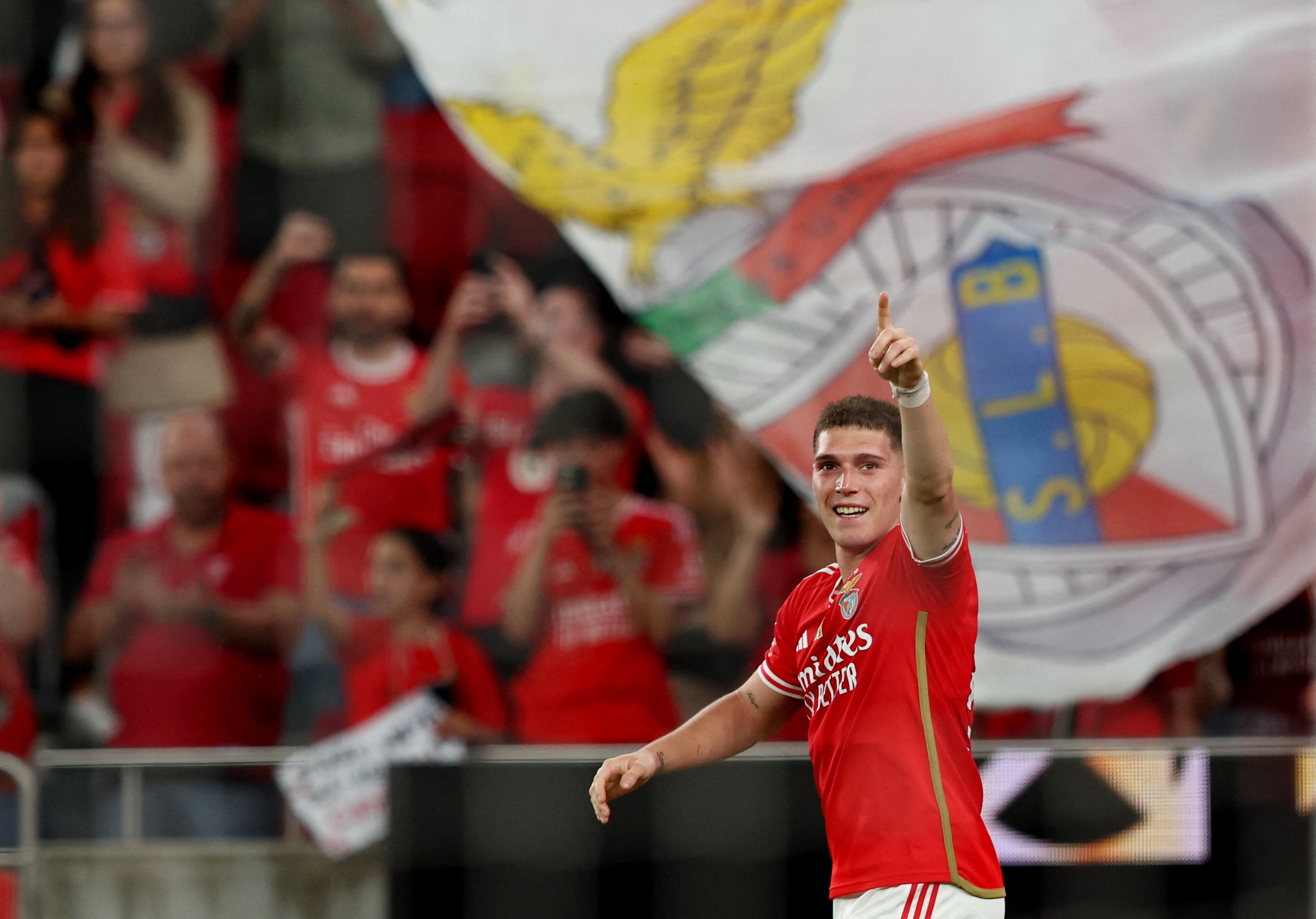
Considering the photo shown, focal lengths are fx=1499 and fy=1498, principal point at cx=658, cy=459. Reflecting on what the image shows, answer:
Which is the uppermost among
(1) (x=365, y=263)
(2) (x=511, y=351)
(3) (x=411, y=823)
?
(1) (x=365, y=263)

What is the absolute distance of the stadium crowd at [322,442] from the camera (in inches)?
163

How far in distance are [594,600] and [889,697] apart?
185 centimetres

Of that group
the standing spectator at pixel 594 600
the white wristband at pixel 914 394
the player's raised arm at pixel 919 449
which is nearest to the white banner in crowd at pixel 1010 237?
the standing spectator at pixel 594 600

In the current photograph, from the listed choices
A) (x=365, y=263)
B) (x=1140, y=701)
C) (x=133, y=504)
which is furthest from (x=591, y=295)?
(x=1140, y=701)

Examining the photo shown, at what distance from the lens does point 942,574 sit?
2.31 meters

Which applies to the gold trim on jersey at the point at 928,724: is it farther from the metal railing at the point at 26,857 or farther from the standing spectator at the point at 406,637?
→ the metal railing at the point at 26,857

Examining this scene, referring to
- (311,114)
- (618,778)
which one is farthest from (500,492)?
(618,778)

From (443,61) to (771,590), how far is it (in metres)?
1.81

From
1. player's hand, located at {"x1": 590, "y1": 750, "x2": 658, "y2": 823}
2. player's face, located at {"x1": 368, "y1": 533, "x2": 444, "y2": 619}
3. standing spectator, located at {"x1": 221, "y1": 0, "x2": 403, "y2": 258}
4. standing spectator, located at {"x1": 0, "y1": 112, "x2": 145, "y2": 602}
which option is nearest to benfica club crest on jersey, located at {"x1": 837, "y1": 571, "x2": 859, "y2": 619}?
player's hand, located at {"x1": 590, "y1": 750, "x2": 658, "y2": 823}

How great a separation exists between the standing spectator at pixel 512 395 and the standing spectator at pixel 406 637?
9 centimetres

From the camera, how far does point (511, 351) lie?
428 cm

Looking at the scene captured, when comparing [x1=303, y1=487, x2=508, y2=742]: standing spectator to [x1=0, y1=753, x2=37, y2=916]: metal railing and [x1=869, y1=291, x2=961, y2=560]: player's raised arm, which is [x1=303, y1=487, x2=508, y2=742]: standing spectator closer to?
[x1=0, y1=753, x2=37, y2=916]: metal railing

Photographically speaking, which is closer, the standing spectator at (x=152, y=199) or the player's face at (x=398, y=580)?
the player's face at (x=398, y=580)

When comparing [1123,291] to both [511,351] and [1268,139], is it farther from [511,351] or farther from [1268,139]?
[511,351]
